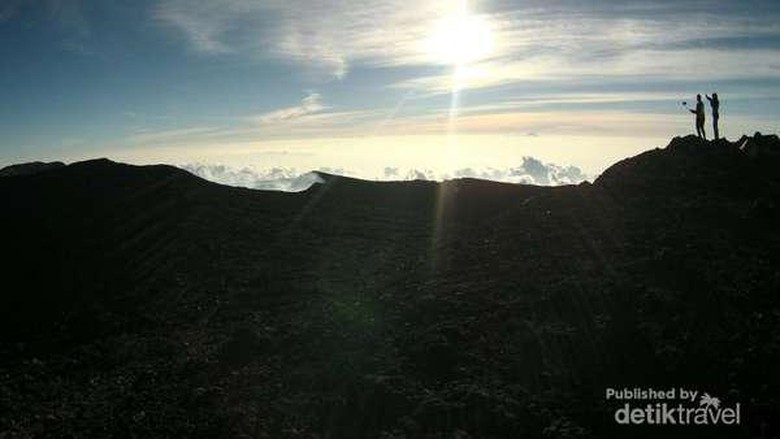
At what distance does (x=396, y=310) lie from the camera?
24.0m

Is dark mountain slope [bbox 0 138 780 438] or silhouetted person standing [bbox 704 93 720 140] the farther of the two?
silhouetted person standing [bbox 704 93 720 140]

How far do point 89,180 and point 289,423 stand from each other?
109 feet

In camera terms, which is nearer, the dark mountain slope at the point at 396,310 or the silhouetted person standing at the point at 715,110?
the dark mountain slope at the point at 396,310

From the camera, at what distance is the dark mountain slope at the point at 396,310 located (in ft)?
55.3

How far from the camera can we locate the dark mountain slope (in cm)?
1684

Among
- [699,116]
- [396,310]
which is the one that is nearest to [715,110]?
[699,116]

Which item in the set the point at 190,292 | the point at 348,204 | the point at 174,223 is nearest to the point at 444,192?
the point at 348,204

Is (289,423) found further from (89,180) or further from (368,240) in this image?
(89,180)

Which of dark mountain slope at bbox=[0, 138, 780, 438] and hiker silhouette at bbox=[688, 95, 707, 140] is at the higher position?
hiker silhouette at bbox=[688, 95, 707, 140]

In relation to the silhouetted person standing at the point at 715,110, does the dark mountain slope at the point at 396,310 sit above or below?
below

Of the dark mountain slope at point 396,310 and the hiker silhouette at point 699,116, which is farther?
the hiker silhouette at point 699,116

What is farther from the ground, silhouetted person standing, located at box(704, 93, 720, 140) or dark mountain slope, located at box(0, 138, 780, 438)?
silhouetted person standing, located at box(704, 93, 720, 140)

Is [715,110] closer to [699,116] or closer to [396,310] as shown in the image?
[699,116]

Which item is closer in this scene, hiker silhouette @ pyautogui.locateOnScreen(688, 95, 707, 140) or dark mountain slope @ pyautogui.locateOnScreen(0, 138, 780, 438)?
dark mountain slope @ pyautogui.locateOnScreen(0, 138, 780, 438)
